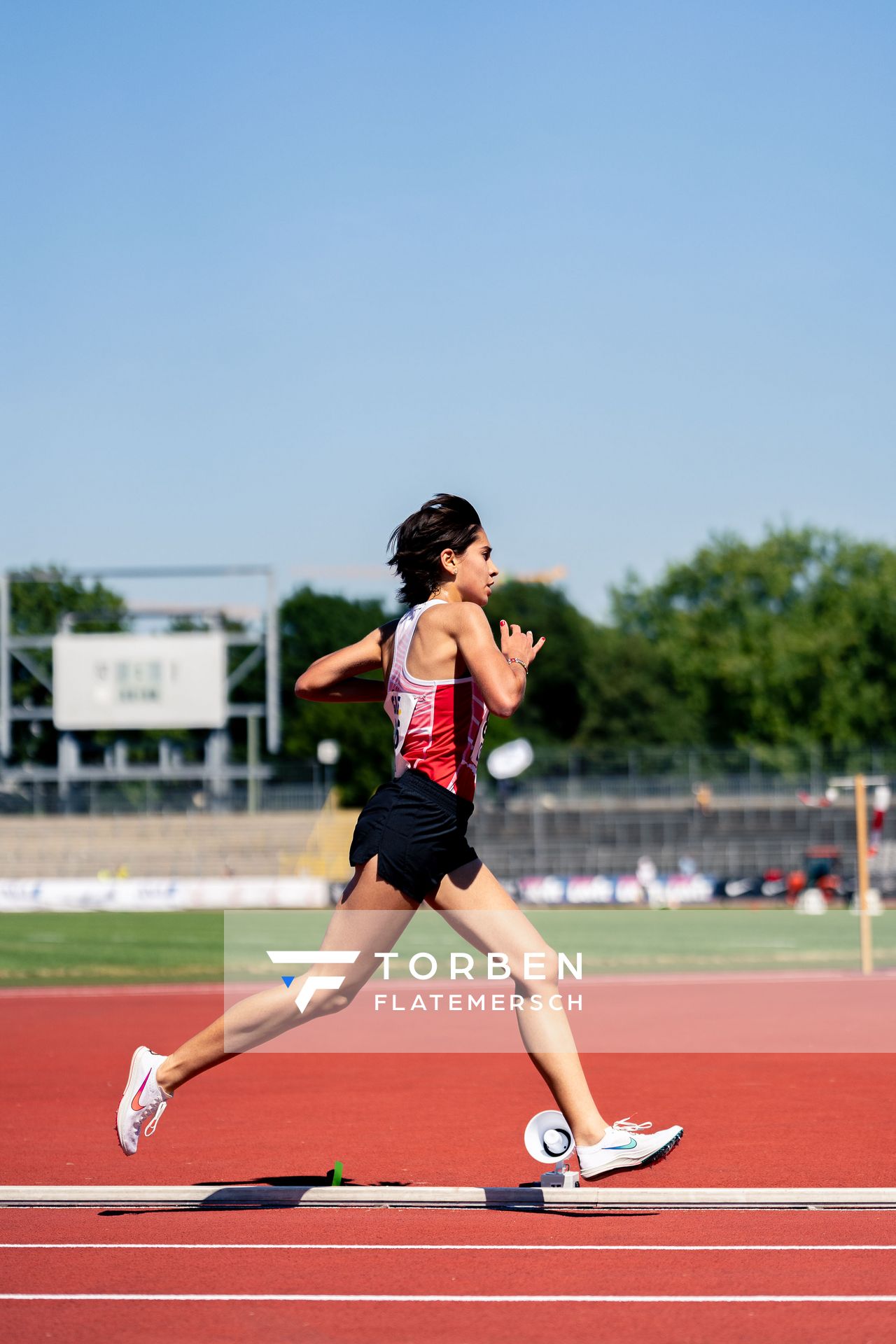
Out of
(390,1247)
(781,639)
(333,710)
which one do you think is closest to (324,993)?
(390,1247)

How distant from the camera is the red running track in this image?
13.5ft

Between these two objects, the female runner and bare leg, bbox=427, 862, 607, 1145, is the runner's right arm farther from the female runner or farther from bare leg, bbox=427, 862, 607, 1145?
bare leg, bbox=427, 862, 607, 1145

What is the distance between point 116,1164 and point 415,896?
8.01ft

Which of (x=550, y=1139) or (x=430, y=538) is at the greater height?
(x=430, y=538)

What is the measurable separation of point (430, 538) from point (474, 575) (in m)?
0.18

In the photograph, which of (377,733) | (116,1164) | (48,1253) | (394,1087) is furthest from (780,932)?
(377,733)

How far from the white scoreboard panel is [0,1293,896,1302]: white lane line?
48.4 m

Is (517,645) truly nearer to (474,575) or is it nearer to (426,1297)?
(474,575)

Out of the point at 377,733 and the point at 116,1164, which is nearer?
the point at 116,1164

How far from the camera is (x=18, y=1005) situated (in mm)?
17125

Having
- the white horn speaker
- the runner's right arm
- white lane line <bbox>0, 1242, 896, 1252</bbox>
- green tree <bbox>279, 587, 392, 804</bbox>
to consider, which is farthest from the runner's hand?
green tree <bbox>279, 587, 392, 804</bbox>

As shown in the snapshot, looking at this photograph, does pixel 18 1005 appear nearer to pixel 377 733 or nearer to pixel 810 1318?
pixel 810 1318

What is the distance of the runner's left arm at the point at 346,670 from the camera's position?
565cm

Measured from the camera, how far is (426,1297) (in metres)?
4.33
